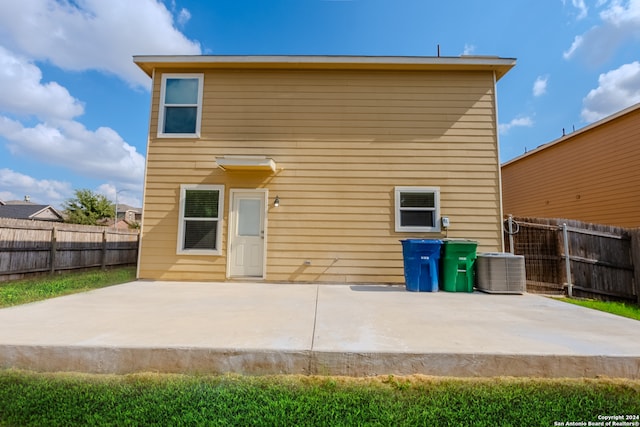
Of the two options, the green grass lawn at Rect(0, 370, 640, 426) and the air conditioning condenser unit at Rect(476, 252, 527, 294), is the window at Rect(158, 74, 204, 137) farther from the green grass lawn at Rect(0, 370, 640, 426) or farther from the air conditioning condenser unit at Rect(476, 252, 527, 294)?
the air conditioning condenser unit at Rect(476, 252, 527, 294)

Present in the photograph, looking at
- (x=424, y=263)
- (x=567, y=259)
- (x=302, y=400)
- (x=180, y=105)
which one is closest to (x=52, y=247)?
(x=180, y=105)

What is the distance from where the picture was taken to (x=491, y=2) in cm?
725

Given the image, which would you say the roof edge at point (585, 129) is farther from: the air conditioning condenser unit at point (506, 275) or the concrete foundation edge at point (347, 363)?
the concrete foundation edge at point (347, 363)

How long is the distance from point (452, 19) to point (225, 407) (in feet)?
31.0

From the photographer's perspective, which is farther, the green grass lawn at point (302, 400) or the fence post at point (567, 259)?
the fence post at point (567, 259)

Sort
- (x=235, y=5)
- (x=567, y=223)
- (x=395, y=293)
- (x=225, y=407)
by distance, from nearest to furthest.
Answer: (x=225, y=407)
(x=395, y=293)
(x=567, y=223)
(x=235, y=5)

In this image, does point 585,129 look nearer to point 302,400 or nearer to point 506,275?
point 506,275

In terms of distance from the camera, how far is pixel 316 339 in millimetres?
2418

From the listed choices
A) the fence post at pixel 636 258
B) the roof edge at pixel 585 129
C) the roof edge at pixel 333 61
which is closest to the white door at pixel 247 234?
the roof edge at pixel 333 61

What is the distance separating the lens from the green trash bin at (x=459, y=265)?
5199 millimetres

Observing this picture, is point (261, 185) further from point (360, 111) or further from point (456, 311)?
point (456, 311)

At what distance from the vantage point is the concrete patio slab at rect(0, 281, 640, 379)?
2.14 m

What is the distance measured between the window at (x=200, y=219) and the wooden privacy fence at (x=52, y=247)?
4067mm

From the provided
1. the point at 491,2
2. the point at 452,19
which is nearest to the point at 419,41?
the point at 452,19
